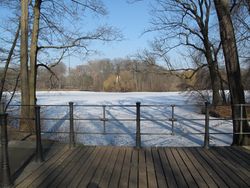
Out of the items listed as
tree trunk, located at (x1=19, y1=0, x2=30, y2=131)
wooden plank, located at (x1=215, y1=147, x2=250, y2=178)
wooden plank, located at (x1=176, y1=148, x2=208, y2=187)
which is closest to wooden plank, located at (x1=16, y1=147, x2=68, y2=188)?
wooden plank, located at (x1=176, y1=148, x2=208, y2=187)

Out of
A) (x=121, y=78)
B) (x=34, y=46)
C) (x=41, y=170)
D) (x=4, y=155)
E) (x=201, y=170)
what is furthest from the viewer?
(x=121, y=78)

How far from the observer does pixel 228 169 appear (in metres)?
5.75

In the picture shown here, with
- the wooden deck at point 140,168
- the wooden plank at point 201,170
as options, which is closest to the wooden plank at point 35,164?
the wooden deck at point 140,168

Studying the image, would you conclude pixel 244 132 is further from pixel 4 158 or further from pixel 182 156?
pixel 4 158

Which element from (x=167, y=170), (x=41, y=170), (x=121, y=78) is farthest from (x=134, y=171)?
(x=121, y=78)

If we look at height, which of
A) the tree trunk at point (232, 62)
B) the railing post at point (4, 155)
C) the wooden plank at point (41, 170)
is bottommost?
the wooden plank at point (41, 170)

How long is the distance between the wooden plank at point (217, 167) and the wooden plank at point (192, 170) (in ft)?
1.16

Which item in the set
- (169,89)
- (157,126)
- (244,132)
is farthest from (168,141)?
(169,89)

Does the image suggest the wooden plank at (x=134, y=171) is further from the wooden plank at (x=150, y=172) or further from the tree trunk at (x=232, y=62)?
the tree trunk at (x=232, y=62)

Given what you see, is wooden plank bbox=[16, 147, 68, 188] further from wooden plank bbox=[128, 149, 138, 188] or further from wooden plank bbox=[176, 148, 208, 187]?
wooden plank bbox=[176, 148, 208, 187]

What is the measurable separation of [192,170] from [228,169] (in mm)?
643

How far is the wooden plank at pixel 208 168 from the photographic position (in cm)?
507

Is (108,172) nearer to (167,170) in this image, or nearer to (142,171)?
(142,171)

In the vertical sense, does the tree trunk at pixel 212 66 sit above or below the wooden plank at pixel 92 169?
above
